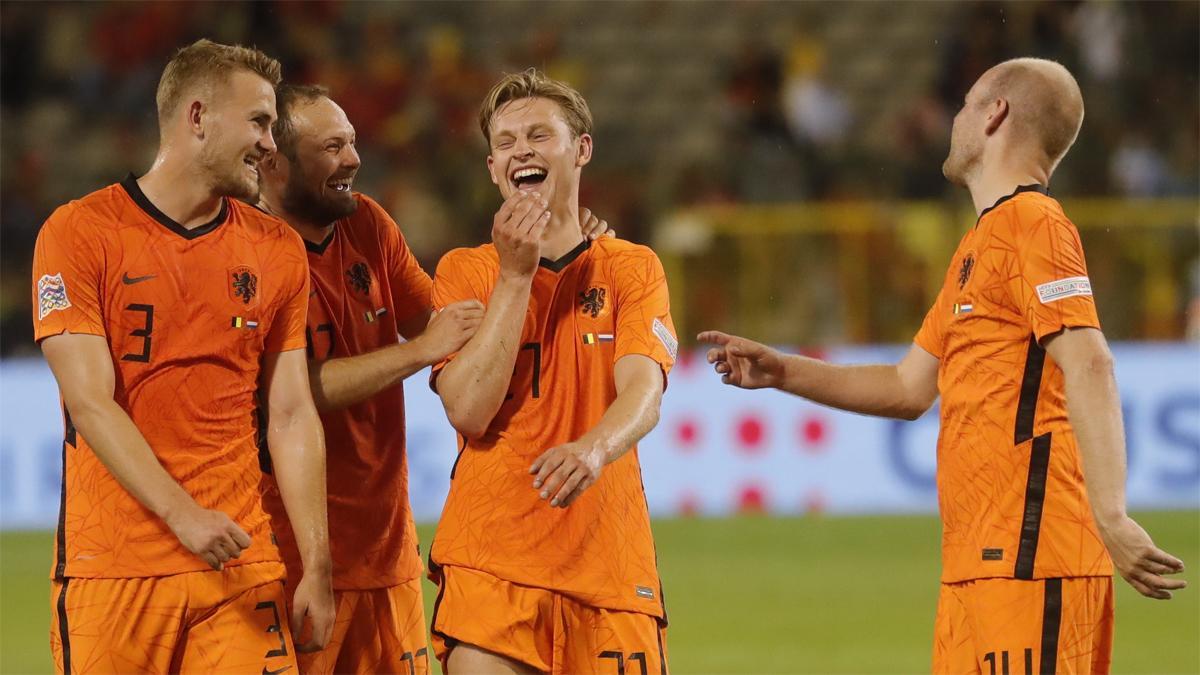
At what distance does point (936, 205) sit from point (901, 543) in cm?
380

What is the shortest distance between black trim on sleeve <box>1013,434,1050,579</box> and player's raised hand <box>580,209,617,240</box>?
4.48 ft

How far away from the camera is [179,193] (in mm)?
4375

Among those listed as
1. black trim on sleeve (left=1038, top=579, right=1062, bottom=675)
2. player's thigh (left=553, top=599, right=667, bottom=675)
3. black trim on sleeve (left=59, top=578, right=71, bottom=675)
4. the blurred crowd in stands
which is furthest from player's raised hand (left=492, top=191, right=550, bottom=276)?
the blurred crowd in stands

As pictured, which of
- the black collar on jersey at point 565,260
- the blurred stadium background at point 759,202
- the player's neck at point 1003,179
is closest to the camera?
the player's neck at point 1003,179

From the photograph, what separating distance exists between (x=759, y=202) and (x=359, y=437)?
10.6 m

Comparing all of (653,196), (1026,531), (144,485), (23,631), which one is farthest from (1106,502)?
(653,196)

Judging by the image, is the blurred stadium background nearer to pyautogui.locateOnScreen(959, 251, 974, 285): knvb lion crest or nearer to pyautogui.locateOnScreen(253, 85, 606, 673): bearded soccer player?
pyautogui.locateOnScreen(253, 85, 606, 673): bearded soccer player

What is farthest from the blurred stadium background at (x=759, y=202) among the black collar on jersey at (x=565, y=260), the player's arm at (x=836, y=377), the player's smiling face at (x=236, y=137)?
the player's smiling face at (x=236, y=137)

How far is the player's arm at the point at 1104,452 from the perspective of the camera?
400cm

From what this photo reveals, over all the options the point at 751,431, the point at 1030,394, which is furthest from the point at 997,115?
the point at 751,431

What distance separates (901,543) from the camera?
39.1ft

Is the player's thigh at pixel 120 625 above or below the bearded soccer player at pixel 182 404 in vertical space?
below

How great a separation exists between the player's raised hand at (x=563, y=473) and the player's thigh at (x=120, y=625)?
99 centimetres

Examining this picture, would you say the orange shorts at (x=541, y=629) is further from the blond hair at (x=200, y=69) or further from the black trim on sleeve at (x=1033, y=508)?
the blond hair at (x=200, y=69)
